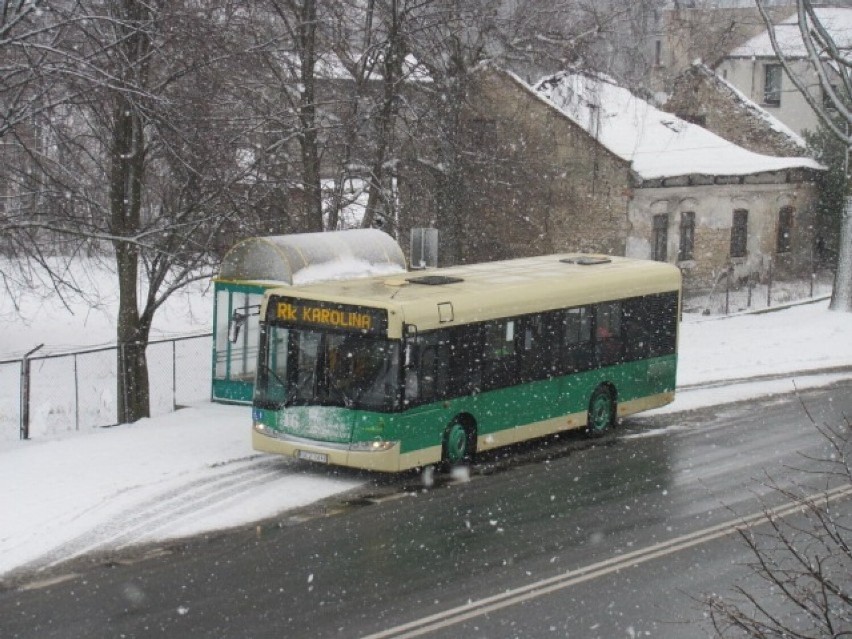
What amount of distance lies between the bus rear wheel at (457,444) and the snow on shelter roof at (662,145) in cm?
2023

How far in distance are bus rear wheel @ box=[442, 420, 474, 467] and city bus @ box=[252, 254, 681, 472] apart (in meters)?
0.02

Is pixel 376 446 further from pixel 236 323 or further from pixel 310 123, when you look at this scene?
pixel 310 123

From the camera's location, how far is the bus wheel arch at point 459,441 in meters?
18.0

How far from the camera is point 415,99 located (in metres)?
30.2

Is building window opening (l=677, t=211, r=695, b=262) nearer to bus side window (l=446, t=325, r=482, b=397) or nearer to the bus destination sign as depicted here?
bus side window (l=446, t=325, r=482, b=397)

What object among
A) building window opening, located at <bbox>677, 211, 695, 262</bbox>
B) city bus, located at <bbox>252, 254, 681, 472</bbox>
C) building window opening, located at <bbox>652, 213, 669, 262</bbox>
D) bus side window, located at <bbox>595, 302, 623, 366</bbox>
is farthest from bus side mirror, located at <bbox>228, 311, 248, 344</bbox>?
building window opening, located at <bbox>677, 211, 695, 262</bbox>

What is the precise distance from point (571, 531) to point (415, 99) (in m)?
16.7

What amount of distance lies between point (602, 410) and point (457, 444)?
12.3 feet

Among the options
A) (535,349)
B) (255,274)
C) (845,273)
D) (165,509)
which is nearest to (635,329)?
(535,349)

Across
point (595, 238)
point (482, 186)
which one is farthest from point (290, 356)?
point (595, 238)

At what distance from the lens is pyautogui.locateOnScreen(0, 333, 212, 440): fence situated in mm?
23750

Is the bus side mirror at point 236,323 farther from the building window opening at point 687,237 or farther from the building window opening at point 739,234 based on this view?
the building window opening at point 739,234

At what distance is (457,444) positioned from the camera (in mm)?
18094

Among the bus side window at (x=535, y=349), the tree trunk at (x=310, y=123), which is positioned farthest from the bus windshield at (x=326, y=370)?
the tree trunk at (x=310, y=123)
